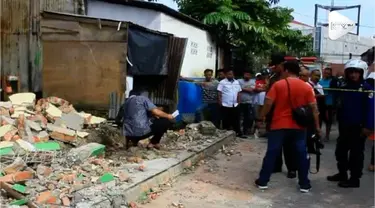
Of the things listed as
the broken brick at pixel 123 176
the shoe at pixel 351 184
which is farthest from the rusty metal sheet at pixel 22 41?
the shoe at pixel 351 184

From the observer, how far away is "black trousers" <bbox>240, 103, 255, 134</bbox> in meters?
10.4

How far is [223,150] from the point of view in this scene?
28.2 ft

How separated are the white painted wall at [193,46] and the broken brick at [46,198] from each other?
757 cm

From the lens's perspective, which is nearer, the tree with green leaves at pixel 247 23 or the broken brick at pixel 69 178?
the broken brick at pixel 69 178

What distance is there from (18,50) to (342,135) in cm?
646

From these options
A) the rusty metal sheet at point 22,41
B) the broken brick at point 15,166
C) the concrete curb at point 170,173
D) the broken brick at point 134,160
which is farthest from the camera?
the rusty metal sheet at point 22,41

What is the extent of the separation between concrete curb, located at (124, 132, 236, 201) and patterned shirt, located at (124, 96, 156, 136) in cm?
77

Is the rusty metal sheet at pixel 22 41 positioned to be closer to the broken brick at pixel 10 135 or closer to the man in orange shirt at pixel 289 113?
the broken brick at pixel 10 135

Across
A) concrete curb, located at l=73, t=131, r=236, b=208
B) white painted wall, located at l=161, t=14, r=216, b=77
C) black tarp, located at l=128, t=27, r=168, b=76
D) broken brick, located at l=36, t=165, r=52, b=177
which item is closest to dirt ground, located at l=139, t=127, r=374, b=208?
concrete curb, located at l=73, t=131, r=236, b=208

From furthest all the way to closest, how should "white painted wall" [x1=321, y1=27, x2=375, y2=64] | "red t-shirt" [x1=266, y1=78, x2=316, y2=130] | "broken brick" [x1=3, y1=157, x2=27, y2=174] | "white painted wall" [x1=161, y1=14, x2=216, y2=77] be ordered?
"white painted wall" [x1=321, y1=27, x2=375, y2=64] < "white painted wall" [x1=161, y1=14, x2=216, y2=77] < "red t-shirt" [x1=266, y1=78, x2=316, y2=130] < "broken brick" [x1=3, y1=157, x2=27, y2=174]

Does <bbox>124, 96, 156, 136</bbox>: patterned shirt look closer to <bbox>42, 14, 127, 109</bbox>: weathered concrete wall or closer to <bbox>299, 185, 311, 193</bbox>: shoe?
<bbox>42, 14, 127, 109</bbox>: weathered concrete wall

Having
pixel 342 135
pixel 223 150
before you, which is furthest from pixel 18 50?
pixel 342 135

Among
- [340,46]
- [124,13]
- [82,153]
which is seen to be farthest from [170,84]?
[340,46]

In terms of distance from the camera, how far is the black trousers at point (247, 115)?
408 inches
